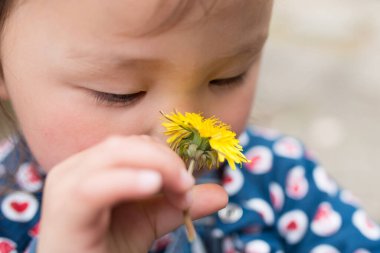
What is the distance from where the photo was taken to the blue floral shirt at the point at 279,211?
1203 millimetres

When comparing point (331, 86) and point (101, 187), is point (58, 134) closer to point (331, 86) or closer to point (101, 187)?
point (101, 187)

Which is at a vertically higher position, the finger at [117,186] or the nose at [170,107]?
the nose at [170,107]

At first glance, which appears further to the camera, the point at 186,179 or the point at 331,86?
the point at 331,86

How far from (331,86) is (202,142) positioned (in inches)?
60.5

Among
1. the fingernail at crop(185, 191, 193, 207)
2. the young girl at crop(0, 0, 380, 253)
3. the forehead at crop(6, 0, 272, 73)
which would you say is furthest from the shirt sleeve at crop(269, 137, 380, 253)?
the fingernail at crop(185, 191, 193, 207)

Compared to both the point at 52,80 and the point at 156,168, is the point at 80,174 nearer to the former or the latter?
the point at 156,168

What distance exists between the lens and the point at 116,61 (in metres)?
0.81

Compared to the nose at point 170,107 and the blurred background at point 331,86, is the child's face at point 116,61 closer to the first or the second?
the nose at point 170,107

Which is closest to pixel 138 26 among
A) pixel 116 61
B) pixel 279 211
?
pixel 116 61

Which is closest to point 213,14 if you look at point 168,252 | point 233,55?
point 233,55

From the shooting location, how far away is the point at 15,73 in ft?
2.99

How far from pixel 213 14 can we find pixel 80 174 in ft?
0.93

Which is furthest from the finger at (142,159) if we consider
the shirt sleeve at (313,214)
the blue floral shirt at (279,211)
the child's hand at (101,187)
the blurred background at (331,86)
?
the blurred background at (331,86)

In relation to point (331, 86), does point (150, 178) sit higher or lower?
lower
